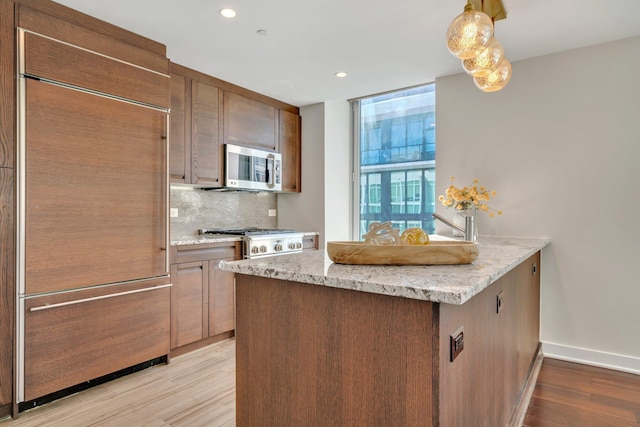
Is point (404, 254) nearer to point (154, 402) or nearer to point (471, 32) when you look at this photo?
point (471, 32)

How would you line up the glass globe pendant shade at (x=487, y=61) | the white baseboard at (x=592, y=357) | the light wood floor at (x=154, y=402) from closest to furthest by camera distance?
the glass globe pendant shade at (x=487, y=61)
the light wood floor at (x=154, y=402)
the white baseboard at (x=592, y=357)

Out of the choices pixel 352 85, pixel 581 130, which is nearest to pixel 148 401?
pixel 352 85

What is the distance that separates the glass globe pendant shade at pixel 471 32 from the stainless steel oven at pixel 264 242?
2.27m

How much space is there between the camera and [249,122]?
3779 mm

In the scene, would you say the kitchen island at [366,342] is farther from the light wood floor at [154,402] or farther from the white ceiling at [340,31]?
the white ceiling at [340,31]

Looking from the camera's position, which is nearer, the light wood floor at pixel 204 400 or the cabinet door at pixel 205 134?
the light wood floor at pixel 204 400

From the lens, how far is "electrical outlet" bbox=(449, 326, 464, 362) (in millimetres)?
1067

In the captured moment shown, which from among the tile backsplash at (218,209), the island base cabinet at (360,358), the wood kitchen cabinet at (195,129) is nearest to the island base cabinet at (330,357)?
the island base cabinet at (360,358)

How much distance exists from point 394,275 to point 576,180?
2456 millimetres

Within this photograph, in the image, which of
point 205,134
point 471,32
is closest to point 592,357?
point 471,32

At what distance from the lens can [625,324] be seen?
8.86ft

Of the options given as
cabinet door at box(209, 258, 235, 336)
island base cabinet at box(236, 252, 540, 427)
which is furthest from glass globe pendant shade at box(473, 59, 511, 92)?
cabinet door at box(209, 258, 235, 336)

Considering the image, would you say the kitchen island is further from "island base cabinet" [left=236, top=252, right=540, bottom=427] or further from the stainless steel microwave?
the stainless steel microwave

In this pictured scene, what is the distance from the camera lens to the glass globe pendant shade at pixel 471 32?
1.61 meters
